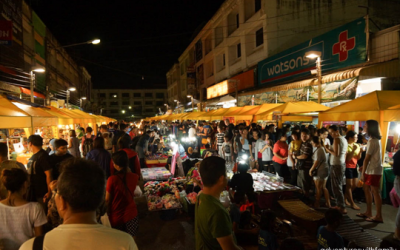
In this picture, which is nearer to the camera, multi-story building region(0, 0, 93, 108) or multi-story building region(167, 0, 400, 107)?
multi-story building region(0, 0, 93, 108)

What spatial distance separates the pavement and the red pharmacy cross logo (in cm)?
629

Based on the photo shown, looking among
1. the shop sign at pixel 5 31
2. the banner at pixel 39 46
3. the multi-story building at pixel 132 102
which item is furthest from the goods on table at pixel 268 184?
the multi-story building at pixel 132 102

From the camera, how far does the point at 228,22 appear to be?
2327 centimetres

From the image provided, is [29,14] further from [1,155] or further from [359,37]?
[359,37]

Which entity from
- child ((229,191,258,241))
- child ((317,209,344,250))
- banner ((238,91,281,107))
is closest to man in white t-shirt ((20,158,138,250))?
child ((317,209,344,250))

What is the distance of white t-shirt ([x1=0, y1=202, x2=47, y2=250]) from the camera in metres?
A: 2.34

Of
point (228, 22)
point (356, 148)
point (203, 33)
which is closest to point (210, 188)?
point (356, 148)

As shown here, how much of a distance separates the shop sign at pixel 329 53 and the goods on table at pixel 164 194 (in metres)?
8.27

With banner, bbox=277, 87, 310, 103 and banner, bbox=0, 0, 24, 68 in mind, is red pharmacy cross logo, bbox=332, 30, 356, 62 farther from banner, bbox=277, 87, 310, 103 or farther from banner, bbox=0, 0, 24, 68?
banner, bbox=0, 0, 24, 68

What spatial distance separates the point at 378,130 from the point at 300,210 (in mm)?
2323

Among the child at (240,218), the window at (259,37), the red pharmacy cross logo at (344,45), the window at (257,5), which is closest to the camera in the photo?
the child at (240,218)

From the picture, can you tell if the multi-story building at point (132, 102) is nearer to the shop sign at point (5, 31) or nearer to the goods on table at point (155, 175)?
the shop sign at point (5, 31)

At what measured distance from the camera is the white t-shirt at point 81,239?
1.19 m

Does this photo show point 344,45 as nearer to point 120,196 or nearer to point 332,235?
point 332,235
